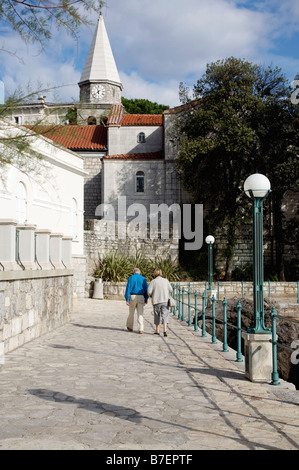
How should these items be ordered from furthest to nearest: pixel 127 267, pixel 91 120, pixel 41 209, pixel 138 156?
pixel 138 156
pixel 127 267
pixel 41 209
pixel 91 120

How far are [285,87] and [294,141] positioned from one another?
3.64 m

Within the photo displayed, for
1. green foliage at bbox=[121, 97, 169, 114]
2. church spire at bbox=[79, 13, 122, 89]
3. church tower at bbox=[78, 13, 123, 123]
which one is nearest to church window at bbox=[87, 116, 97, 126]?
church tower at bbox=[78, 13, 123, 123]

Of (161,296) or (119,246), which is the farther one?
(119,246)

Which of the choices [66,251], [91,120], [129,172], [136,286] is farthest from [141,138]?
[91,120]

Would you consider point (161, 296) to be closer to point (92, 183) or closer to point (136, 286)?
point (136, 286)

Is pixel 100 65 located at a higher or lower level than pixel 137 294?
higher

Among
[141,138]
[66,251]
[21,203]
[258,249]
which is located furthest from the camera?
[141,138]

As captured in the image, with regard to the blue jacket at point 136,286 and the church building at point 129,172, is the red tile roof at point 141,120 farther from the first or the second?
the blue jacket at point 136,286

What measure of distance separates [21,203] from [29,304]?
29.4 ft

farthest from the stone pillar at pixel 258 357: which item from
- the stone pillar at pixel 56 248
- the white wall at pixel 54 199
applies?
the white wall at pixel 54 199

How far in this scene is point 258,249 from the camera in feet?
24.2

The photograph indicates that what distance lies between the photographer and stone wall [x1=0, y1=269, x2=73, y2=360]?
8.62 m

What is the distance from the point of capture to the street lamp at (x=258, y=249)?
706 cm

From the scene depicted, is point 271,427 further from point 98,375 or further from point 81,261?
point 81,261
